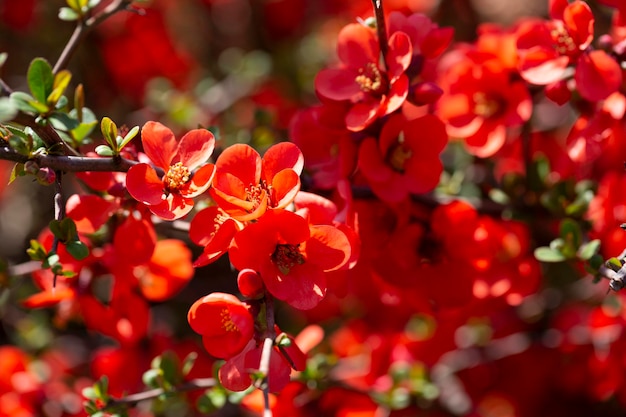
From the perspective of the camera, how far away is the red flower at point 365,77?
1.08 m

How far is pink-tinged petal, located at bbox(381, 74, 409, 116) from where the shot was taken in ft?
3.48

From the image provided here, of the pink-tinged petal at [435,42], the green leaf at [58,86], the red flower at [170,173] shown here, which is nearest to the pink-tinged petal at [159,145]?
the red flower at [170,173]

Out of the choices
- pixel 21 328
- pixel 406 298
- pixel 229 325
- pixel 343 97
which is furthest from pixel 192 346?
pixel 343 97

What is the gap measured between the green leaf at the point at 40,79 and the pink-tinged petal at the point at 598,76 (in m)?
0.88

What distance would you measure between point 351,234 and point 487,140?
20.9 inches

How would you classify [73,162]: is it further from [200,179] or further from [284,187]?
[284,187]

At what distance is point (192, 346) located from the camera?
64.0 inches

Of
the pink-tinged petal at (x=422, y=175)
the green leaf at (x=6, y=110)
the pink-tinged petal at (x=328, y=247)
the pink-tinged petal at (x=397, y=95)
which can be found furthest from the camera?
the pink-tinged petal at (x=422, y=175)

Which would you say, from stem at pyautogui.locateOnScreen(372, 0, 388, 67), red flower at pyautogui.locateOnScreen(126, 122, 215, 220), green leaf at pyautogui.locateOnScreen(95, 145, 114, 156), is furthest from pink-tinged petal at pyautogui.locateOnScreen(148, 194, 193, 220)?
stem at pyautogui.locateOnScreen(372, 0, 388, 67)

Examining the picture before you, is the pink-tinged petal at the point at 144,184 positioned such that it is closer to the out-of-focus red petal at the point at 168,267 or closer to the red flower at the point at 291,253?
the red flower at the point at 291,253

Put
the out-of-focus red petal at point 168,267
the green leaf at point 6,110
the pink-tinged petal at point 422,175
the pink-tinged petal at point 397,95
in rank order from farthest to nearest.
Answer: the out-of-focus red petal at point 168,267
the pink-tinged petal at point 422,175
the pink-tinged petal at point 397,95
the green leaf at point 6,110

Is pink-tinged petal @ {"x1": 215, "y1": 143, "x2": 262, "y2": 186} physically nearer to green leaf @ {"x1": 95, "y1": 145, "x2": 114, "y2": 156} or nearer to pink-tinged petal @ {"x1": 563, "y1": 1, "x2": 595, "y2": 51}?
green leaf @ {"x1": 95, "y1": 145, "x2": 114, "y2": 156}

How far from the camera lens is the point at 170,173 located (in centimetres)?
100

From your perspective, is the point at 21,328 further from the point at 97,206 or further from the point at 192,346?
the point at 97,206
